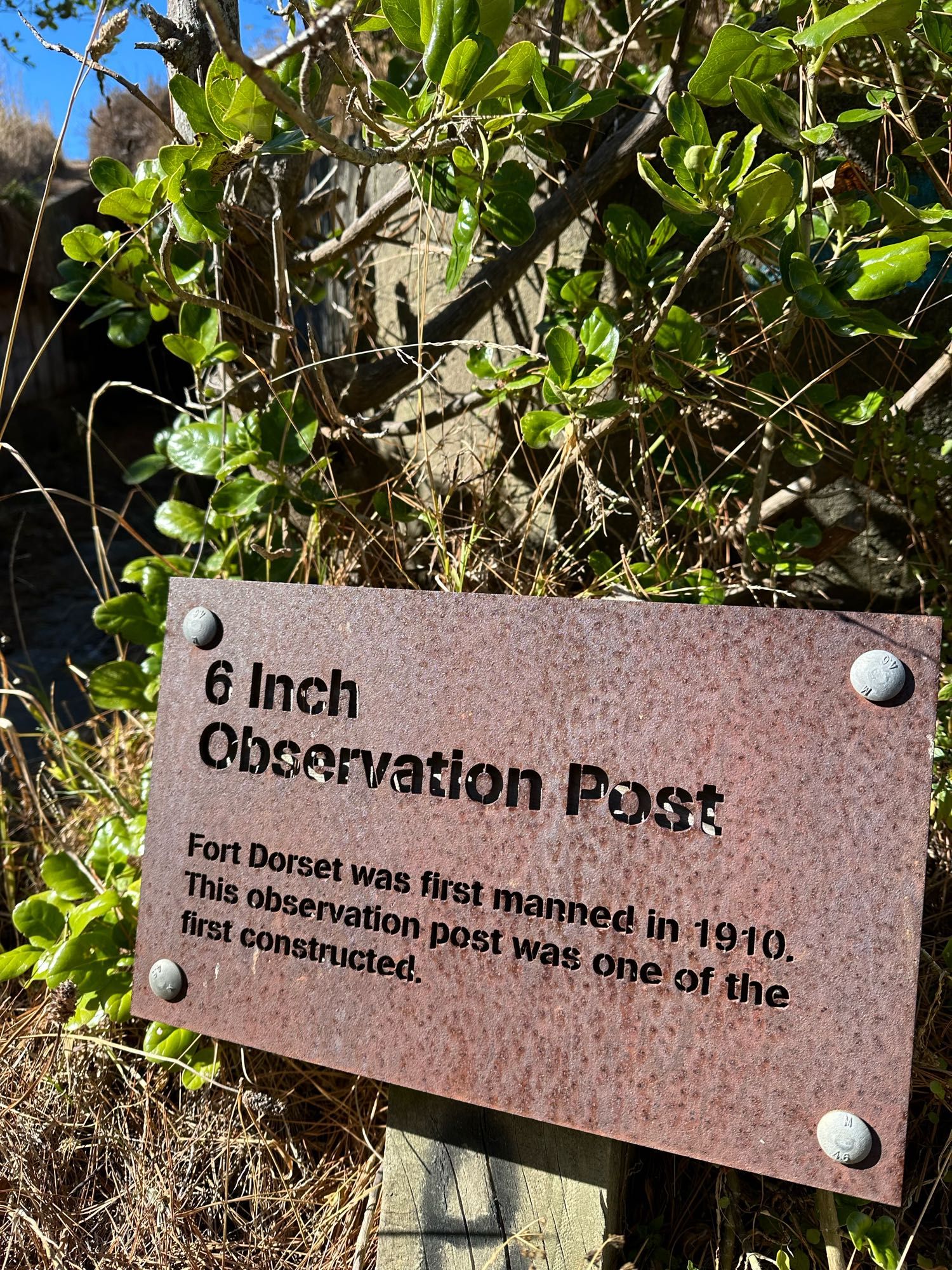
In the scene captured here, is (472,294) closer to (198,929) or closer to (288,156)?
A: (288,156)

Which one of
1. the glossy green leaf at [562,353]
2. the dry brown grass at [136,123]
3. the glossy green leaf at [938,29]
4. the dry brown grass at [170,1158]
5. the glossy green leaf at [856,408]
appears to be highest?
the dry brown grass at [136,123]

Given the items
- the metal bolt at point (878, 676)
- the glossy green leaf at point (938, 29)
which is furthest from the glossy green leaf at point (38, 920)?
the glossy green leaf at point (938, 29)

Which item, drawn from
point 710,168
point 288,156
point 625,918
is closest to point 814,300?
point 710,168

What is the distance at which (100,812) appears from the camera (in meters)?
1.94

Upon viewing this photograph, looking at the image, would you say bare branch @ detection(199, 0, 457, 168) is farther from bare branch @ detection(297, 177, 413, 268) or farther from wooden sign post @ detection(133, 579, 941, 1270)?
wooden sign post @ detection(133, 579, 941, 1270)

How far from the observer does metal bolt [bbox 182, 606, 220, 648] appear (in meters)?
1.30

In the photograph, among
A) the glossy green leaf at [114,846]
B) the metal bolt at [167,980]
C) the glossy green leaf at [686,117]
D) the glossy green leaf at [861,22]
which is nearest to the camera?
the glossy green leaf at [861,22]

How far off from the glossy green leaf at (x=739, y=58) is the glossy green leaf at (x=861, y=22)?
68mm

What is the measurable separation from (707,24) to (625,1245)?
8.35ft

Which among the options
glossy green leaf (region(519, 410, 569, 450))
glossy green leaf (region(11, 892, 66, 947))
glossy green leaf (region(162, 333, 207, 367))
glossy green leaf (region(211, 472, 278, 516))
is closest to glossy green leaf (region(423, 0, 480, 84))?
glossy green leaf (region(519, 410, 569, 450))

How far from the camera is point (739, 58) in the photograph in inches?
41.1

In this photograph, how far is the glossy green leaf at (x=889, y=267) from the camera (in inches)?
40.4

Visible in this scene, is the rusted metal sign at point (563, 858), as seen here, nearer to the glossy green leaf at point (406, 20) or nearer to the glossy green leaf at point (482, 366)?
the glossy green leaf at point (482, 366)

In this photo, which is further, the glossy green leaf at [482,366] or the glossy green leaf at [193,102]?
the glossy green leaf at [482,366]
